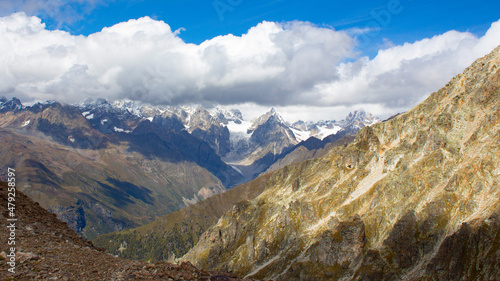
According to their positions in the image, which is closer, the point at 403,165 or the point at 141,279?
the point at 141,279

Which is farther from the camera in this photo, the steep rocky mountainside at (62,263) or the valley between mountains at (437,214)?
the valley between mountains at (437,214)

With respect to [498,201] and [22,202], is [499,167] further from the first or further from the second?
[22,202]

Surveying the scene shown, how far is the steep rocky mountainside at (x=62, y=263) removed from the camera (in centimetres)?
2961

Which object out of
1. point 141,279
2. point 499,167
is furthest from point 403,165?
Answer: point 141,279

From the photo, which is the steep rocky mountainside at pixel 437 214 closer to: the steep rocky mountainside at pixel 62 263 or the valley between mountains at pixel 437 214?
the valley between mountains at pixel 437 214

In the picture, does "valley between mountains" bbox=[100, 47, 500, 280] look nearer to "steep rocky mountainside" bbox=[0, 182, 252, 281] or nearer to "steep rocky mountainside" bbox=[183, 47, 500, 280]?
"steep rocky mountainside" bbox=[183, 47, 500, 280]

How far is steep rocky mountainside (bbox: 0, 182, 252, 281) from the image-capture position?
97.1 ft

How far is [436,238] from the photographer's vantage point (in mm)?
137500

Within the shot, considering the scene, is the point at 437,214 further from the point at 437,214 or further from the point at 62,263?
the point at 62,263

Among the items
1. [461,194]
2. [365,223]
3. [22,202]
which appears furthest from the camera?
[365,223]

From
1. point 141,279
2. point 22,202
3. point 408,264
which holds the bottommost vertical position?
point 408,264

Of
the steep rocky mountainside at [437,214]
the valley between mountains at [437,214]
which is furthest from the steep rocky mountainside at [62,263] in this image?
the valley between mountains at [437,214]

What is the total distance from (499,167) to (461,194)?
18435 mm

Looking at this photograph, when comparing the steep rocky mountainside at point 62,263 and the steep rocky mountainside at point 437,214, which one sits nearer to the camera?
the steep rocky mountainside at point 62,263
